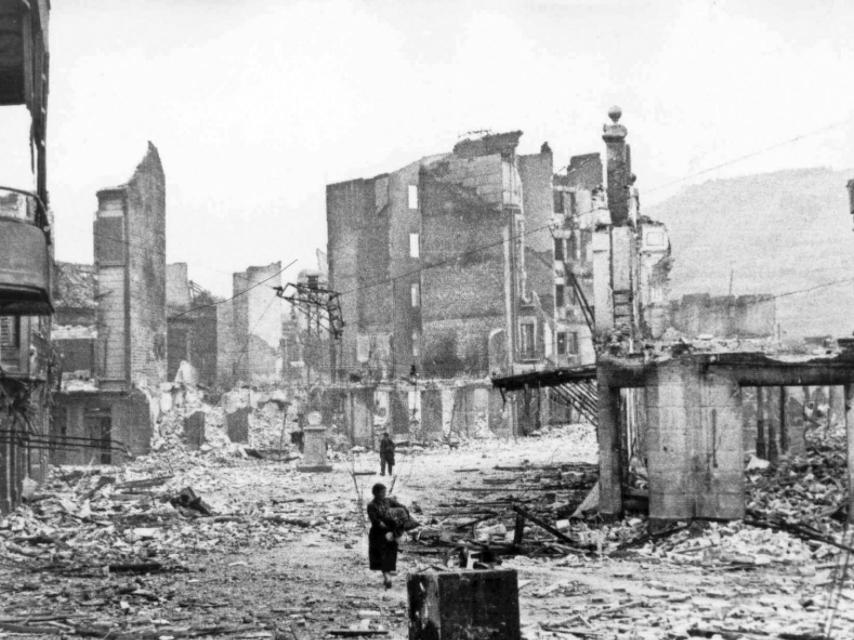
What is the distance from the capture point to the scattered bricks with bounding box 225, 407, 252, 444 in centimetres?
5084

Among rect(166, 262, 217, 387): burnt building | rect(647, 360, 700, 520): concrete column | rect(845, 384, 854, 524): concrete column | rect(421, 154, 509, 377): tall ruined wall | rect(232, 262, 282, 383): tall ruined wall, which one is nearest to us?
rect(845, 384, 854, 524): concrete column

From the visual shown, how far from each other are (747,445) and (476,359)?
68.8 feet

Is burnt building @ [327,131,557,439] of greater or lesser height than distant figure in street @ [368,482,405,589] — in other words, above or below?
above

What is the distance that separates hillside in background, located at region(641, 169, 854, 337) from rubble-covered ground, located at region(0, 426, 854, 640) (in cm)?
8254

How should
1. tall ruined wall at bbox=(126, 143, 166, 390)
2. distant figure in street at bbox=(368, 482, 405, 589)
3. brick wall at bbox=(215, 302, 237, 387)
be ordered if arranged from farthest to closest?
1. brick wall at bbox=(215, 302, 237, 387)
2. tall ruined wall at bbox=(126, 143, 166, 390)
3. distant figure in street at bbox=(368, 482, 405, 589)

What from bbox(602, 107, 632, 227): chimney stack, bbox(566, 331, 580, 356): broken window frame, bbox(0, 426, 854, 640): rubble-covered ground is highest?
bbox(602, 107, 632, 227): chimney stack

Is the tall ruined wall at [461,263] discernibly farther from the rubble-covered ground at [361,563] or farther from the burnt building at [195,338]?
the rubble-covered ground at [361,563]

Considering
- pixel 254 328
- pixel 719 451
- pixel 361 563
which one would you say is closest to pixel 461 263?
pixel 254 328

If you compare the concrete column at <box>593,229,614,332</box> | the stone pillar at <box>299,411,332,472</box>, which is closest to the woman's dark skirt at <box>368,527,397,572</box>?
the concrete column at <box>593,229,614,332</box>

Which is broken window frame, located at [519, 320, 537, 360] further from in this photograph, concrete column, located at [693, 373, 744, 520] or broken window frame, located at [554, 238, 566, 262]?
concrete column, located at [693, 373, 744, 520]

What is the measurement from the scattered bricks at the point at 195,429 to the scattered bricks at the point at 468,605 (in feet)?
129

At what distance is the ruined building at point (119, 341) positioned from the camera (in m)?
43.5

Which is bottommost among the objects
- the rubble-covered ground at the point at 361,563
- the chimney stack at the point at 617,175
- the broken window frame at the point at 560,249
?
the rubble-covered ground at the point at 361,563

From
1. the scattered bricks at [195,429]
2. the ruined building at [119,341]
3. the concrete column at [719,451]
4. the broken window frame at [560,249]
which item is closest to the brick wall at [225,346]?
the scattered bricks at [195,429]
